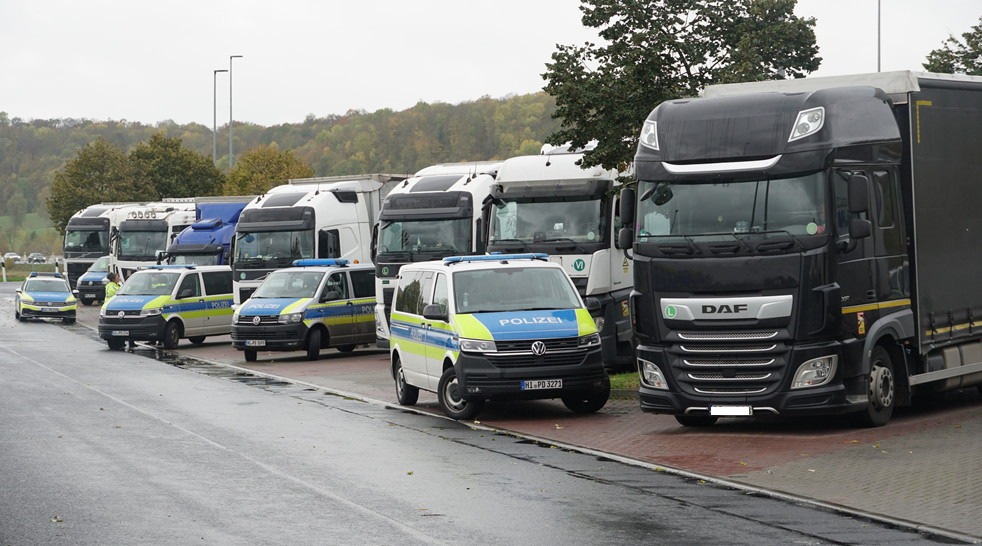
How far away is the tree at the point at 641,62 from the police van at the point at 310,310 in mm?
9714

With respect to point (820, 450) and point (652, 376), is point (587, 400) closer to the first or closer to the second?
point (652, 376)

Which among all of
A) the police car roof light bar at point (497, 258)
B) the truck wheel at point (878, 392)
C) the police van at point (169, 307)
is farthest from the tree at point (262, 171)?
the truck wheel at point (878, 392)

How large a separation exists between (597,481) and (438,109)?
102 metres

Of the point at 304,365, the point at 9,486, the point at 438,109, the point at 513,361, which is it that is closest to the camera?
the point at 9,486

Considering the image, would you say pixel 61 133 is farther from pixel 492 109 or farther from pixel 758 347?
pixel 758 347

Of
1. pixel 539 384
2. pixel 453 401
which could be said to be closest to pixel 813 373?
pixel 539 384

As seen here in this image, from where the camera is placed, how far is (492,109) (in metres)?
104

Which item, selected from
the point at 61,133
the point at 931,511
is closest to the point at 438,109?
the point at 61,133

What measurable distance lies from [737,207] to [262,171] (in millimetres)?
65586

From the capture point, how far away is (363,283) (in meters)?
31.9

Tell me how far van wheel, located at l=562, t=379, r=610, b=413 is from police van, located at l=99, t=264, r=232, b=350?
17.8 m

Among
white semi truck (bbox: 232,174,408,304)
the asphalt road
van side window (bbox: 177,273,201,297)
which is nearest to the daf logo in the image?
the asphalt road

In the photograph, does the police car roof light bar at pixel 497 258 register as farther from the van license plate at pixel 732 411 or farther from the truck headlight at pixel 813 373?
the truck headlight at pixel 813 373

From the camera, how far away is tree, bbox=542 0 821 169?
21906mm
